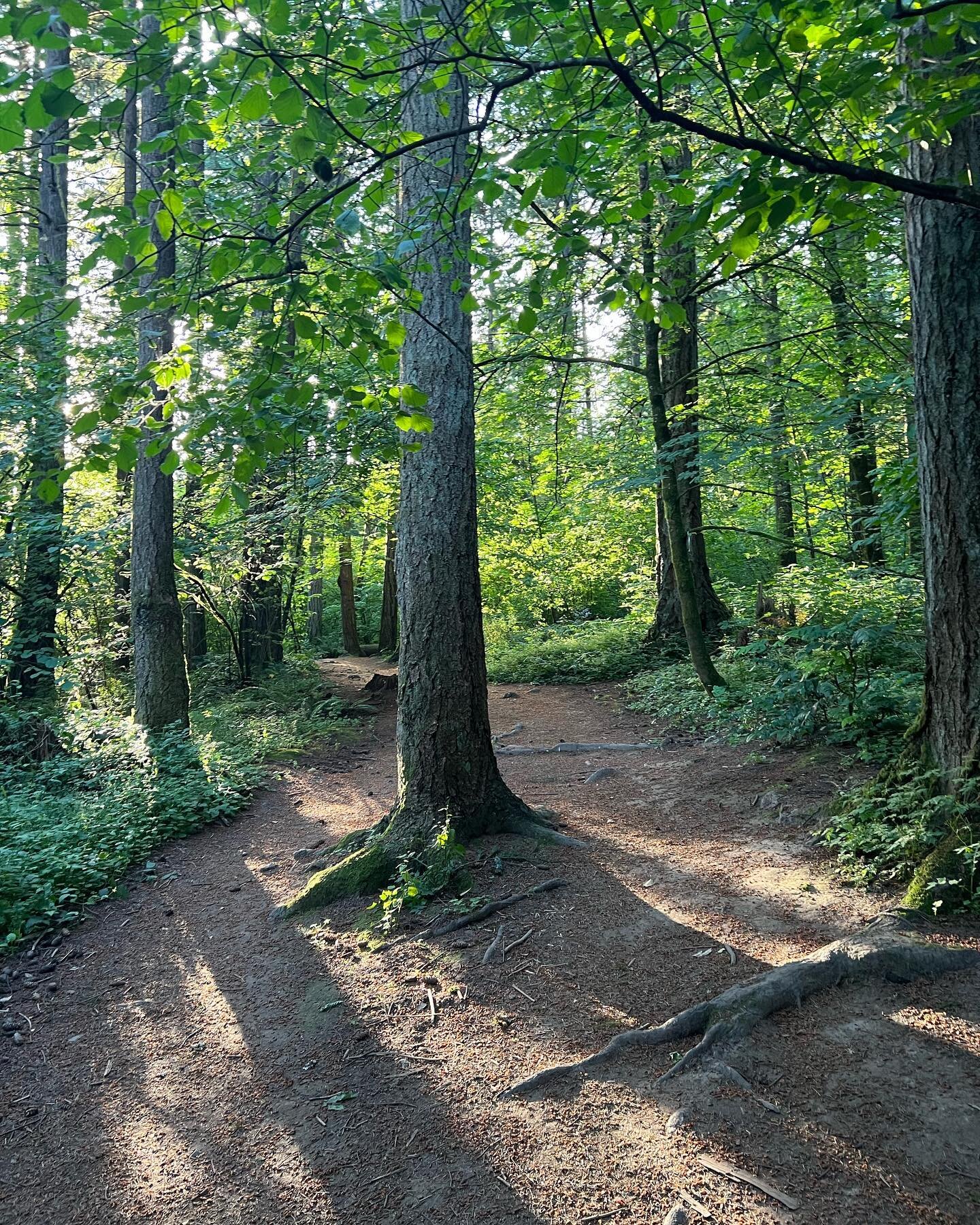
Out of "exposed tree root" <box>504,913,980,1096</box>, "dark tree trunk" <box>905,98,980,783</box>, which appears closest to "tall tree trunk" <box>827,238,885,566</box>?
"dark tree trunk" <box>905,98,980,783</box>

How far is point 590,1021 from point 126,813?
5.59 meters

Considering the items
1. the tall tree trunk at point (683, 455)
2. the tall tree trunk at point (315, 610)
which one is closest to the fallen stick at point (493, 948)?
the tall tree trunk at point (683, 455)

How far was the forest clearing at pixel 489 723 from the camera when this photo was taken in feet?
8.93

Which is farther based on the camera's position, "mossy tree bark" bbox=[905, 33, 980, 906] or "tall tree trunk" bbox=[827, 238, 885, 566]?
"tall tree trunk" bbox=[827, 238, 885, 566]

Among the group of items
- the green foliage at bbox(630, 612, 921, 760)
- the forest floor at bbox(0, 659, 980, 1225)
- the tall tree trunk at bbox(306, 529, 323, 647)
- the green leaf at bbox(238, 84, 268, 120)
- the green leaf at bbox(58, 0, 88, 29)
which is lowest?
the forest floor at bbox(0, 659, 980, 1225)

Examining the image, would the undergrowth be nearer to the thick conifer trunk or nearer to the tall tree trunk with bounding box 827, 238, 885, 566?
the thick conifer trunk

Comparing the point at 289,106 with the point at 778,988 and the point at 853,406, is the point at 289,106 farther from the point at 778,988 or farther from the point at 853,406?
the point at 853,406

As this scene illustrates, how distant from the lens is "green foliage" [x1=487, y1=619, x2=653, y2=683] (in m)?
13.8

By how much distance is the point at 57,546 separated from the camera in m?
11.4

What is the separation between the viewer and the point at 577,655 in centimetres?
1479

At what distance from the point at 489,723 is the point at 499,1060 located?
9.89 feet

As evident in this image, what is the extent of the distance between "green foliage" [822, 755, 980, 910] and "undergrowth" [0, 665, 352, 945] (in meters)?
5.66

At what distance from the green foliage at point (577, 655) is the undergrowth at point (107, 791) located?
3842 mm

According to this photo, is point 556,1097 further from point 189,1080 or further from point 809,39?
point 809,39
